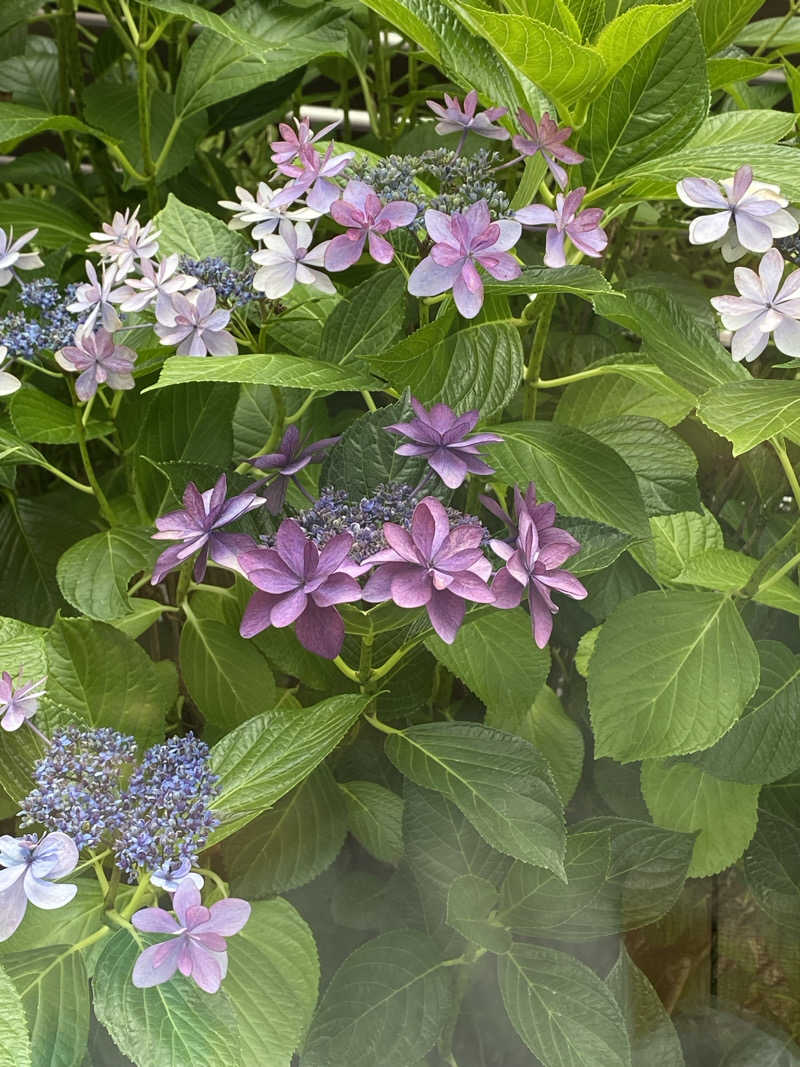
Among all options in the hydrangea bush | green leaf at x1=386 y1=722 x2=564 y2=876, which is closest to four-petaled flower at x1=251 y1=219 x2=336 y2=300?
the hydrangea bush

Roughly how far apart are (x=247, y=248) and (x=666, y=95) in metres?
0.23

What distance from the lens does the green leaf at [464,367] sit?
0.46m

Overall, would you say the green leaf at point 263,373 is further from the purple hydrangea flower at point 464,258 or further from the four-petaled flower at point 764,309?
the four-petaled flower at point 764,309

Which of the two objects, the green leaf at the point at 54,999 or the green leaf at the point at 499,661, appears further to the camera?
the green leaf at the point at 499,661

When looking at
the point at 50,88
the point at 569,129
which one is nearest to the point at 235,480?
the point at 569,129

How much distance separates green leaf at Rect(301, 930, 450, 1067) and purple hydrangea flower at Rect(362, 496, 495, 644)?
0.26 m

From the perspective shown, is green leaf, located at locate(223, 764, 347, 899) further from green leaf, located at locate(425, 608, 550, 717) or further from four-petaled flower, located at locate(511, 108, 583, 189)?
four-petaled flower, located at locate(511, 108, 583, 189)

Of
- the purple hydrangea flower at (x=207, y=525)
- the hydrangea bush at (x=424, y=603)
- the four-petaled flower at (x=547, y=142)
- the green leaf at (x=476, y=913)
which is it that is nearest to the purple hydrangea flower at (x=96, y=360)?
the hydrangea bush at (x=424, y=603)

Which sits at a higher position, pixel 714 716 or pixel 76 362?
pixel 76 362

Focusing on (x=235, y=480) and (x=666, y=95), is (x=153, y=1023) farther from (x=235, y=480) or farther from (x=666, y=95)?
(x=666, y=95)

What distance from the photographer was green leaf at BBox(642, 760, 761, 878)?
58 cm

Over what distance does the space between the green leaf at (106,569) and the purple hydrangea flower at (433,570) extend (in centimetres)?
20

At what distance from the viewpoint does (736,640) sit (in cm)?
54

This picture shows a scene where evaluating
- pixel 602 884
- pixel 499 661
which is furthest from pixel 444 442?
pixel 602 884
